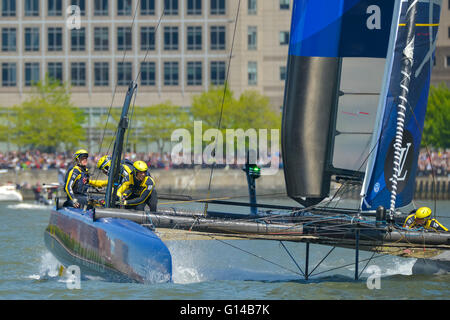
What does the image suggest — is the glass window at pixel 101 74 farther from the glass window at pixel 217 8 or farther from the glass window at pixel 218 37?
the glass window at pixel 217 8

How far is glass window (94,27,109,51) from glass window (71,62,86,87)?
169 cm

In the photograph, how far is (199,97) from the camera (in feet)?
194

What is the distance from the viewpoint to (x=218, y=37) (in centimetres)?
6253

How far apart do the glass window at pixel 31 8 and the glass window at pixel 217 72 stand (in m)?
13.4

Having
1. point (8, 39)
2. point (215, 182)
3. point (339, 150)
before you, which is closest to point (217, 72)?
point (215, 182)

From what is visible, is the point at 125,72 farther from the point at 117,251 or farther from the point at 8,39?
the point at 117,251

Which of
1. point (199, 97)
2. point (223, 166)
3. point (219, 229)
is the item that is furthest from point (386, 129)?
point (199, 97)

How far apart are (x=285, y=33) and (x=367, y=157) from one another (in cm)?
5250

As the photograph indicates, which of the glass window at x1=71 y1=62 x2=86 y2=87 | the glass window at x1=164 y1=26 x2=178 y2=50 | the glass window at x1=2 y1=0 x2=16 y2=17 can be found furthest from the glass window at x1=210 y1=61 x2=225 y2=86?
the glass window at x1=2 y1=0 x2=16 y2=17

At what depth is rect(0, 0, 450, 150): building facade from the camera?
62125mm

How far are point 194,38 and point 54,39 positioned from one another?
10219 millimetres

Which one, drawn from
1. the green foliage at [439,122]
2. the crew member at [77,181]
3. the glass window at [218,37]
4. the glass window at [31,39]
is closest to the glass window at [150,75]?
Result: the glass window at [218,37]
